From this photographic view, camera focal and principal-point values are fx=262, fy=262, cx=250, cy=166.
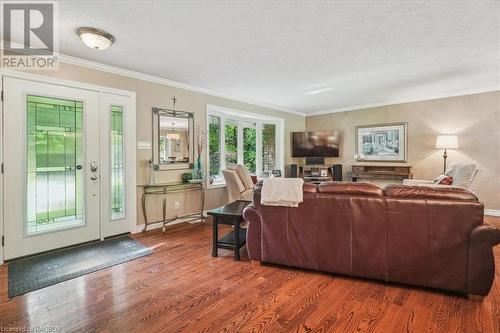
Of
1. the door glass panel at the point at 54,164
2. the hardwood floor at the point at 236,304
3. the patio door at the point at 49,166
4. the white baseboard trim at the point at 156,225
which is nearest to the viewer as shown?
the hardwood floor at the point at 236,304

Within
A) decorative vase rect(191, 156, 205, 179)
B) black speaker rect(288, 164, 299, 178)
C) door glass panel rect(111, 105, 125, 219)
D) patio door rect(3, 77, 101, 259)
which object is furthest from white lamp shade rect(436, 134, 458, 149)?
patio door rect(3, 77, 101, 259)

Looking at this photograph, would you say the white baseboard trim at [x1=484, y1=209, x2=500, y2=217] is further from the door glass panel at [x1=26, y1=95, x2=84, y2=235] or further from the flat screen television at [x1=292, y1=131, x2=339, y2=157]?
the door glass panel at [x1=26, y1=95, x2=84, y2=235]

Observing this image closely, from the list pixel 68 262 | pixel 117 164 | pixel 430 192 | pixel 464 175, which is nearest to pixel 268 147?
pixel 117 164

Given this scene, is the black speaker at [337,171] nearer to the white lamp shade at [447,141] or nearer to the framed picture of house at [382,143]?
the framed picture of house at [382,143]

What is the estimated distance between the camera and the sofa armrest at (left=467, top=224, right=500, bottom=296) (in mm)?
1950

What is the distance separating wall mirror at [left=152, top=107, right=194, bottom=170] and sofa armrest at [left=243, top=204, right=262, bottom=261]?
2.09 m

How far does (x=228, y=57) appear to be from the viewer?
3.33 meters

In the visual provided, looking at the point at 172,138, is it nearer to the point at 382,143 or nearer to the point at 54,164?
the point at 54,164

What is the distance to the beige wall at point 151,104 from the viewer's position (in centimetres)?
340

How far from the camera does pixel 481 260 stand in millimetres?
1984

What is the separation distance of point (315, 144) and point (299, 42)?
163 inches

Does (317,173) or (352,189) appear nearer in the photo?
(352,189)

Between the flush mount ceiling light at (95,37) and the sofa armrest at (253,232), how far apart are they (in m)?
2.26

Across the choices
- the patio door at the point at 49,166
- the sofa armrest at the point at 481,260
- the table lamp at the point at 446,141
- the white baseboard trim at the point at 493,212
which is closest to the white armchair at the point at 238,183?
the patio door at the point at 49,166
